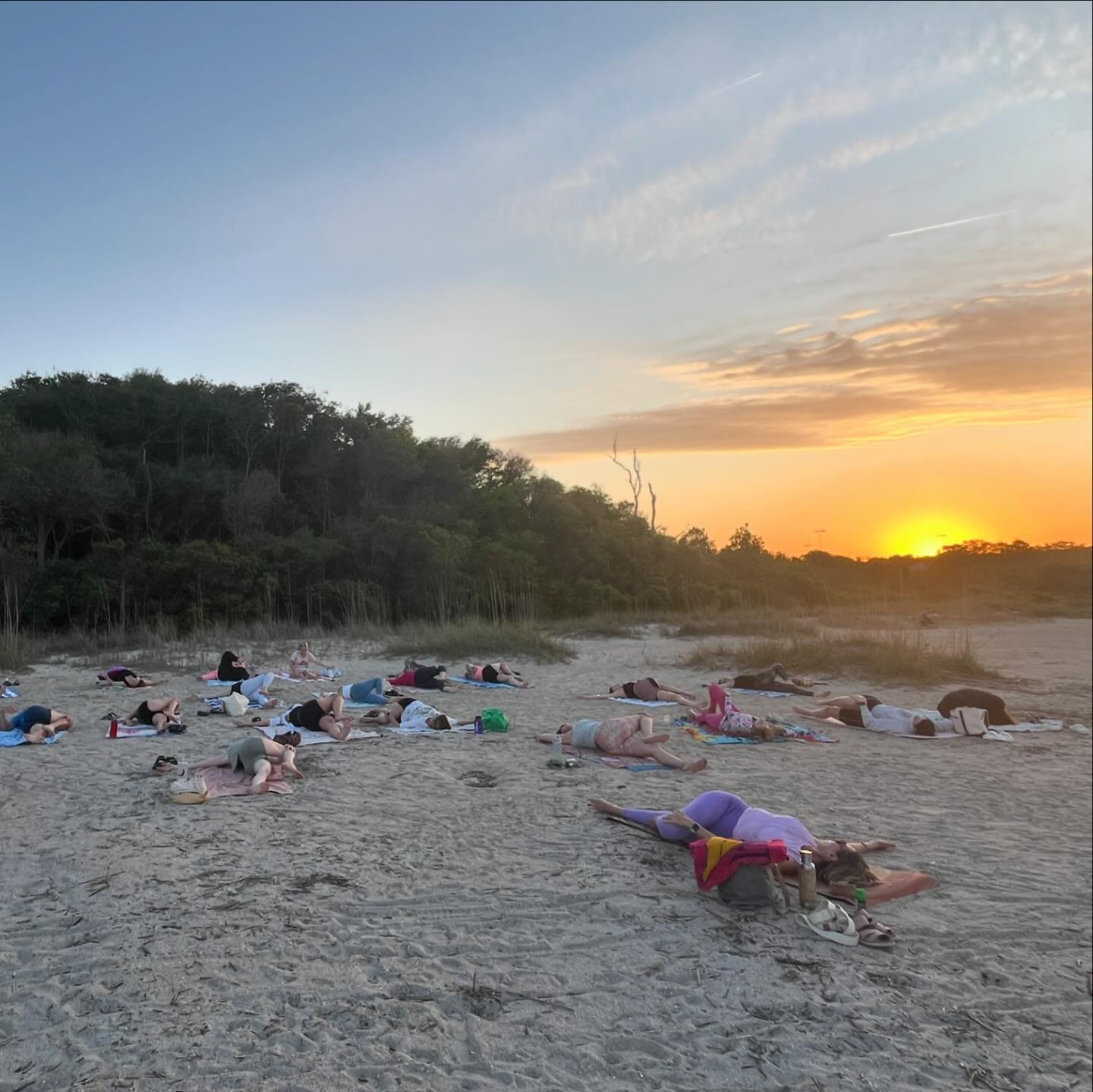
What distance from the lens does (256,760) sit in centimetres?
584

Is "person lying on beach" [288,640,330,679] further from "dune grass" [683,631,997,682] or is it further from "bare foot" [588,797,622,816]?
"bare foot" [588,797,622,816]

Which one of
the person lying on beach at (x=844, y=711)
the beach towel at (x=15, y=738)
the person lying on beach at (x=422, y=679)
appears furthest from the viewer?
the person lying on beach at (x=422, y=679)

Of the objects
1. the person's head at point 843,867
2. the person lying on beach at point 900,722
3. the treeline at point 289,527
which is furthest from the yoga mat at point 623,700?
the treeline at point 289,527

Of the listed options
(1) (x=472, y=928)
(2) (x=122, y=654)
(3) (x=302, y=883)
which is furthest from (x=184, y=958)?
(2) (x=122, y=654)

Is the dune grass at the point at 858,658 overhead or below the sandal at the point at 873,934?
overhead

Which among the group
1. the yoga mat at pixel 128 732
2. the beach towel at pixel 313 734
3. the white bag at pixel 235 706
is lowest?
the beach towel at pixel 313 734

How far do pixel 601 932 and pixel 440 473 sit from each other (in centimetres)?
2096

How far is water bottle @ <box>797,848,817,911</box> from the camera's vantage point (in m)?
4.10

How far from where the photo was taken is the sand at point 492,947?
2973 mm

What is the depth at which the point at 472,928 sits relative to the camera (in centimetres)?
381

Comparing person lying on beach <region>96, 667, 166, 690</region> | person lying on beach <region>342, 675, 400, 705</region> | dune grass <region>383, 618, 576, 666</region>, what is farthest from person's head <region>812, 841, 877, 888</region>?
dune grass <region>383, 618, 576, 666</region>

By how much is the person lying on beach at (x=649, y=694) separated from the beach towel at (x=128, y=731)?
197 inches

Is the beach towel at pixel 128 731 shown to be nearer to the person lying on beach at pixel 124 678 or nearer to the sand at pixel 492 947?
the sand at pixel 492 947

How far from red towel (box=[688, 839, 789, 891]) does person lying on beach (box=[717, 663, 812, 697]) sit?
6624mm
